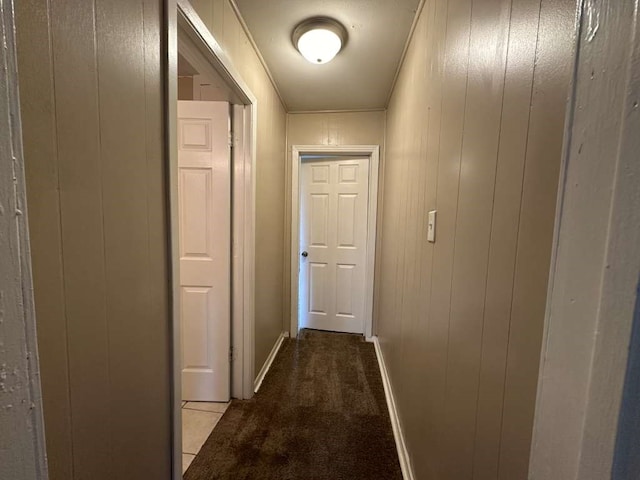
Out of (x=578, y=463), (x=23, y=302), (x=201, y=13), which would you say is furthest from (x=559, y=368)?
(x=201, y=13)

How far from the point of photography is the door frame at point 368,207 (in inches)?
109

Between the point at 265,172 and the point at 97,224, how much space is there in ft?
5.14

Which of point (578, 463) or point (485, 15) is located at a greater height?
point (485, 15)

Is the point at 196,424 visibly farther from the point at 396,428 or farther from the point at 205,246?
the point at 396,428

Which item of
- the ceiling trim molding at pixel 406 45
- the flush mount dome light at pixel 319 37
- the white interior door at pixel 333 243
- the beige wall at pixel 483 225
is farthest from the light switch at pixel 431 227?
the white interior door at pixel 333 243

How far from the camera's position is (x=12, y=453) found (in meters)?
0.35

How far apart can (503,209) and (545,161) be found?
0.16m

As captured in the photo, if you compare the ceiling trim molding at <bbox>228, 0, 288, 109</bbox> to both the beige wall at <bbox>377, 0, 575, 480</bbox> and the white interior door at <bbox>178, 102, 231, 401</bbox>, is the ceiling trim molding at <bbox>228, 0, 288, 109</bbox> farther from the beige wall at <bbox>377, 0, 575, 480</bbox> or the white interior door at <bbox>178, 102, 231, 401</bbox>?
the beige wall at <bbox>377, 0, 575, 480</bbox>

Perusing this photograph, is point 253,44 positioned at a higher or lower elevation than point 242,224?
higher

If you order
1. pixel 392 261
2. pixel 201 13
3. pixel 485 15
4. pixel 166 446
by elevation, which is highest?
pixel 201 13

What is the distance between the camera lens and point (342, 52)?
1829mm

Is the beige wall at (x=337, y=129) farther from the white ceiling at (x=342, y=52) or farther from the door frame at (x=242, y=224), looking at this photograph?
the door frame at (x=242, y=224)

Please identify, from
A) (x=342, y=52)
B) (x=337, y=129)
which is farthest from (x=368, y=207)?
(x=342, y=52)

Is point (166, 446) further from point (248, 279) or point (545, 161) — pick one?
point (545, 161)
